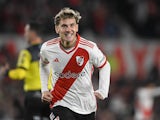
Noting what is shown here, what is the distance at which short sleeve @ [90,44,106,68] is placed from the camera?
395 inches

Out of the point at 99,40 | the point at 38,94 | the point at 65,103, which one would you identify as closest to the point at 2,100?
the point at 99,40

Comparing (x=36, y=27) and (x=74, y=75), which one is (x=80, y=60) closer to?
(x=74, y=75)

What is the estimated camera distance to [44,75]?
10.6 metres

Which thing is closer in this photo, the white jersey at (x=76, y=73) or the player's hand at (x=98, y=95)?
the player's hand at (x=98, y=95)

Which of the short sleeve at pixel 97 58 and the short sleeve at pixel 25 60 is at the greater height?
the short sleeve at pixel 97 58

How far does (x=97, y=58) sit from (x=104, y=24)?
13732 millimetres

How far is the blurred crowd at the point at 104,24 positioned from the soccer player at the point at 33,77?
21.0 ft

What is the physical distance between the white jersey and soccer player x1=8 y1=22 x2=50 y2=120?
7.24ft

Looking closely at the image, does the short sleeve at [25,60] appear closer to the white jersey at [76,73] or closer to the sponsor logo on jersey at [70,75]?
the white jersey at [76,73]

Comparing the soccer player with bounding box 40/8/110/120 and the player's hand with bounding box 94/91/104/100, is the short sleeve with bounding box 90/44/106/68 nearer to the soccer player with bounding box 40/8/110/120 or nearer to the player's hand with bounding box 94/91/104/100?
the soccer player with bounding box 40/8/110/120

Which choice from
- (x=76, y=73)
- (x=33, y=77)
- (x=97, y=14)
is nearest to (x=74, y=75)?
(x=76, y=73)

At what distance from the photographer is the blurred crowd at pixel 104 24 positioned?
20.0 m

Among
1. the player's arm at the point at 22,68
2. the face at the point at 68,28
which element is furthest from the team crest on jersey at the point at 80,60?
the player's arm at the point at 22,68

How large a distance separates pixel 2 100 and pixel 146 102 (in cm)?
376
